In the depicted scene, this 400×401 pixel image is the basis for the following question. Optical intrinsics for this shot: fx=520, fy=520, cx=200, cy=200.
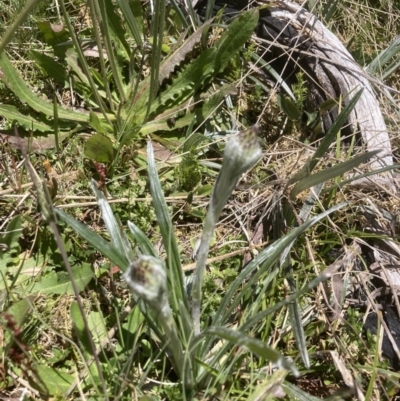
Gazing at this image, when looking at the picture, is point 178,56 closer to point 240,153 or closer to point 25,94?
point 25,94

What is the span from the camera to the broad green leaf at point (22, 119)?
7.02 feet

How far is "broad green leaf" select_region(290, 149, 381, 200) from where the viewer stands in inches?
60.7

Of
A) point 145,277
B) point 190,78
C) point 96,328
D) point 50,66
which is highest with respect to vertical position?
point 50,66

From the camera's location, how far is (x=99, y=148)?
6.61ft

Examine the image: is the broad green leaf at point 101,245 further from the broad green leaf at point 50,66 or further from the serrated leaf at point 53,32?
the serrated leaf at point 53,32

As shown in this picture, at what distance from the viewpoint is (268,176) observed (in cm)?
211

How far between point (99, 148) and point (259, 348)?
4.03ft

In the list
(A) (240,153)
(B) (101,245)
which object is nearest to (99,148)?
(B) (101,245)

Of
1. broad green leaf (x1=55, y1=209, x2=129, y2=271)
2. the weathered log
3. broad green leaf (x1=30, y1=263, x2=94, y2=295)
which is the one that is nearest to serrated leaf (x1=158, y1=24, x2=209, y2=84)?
the weathered log

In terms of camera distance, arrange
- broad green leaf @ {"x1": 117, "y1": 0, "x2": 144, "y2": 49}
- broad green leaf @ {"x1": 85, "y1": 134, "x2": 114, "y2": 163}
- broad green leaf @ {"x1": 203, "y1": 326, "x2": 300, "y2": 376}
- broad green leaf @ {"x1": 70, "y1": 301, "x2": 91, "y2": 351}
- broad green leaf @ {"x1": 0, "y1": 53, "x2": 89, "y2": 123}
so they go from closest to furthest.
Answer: broad green leaf @ {"x1": 203, "y1": 326, "x2": 300, "y2": 376}
broad green leaf @ {"x1": 70, "y1": 301, "x2": 91, "y2": 351}
broad green leaf @ {"x1": 85, "y1": 134, "x2": 114, "y2": 163}
broad green leaf @ {"x1": 0, "y1": 53, "x2": 89, "y2": 123}
broad green leaf @ {"x1": 117, "y1": 0, "x2": 144, "y2": 49}

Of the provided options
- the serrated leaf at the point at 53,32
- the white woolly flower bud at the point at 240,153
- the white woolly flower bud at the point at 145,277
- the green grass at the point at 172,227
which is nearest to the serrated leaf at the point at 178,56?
the green grass at the point at 172,227

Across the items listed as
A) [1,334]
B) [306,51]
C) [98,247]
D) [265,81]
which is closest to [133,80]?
[265,81]

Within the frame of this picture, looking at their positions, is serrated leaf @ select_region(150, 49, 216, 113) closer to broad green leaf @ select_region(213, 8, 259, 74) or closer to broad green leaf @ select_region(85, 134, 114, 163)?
broad green leaf @ select_region(213, 8, 259, 74)

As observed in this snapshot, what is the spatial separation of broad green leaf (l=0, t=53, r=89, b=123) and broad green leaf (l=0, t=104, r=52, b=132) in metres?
0.05
